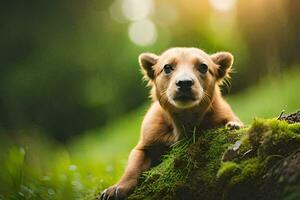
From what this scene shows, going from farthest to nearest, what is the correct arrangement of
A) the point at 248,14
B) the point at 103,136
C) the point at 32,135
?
the point at 103,136, the point at 248,14, the point at 32,135

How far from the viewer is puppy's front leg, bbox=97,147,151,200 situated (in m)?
5.89

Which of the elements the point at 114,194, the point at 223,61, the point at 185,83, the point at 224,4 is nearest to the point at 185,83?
the point at 185,83

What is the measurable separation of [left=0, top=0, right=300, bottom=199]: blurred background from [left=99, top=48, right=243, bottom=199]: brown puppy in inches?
185

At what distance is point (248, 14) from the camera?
13344 millimetres

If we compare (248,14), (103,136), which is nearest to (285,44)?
(248,14)

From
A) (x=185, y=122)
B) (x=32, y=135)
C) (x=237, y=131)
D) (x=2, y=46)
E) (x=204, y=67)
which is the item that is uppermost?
(x=2, y=46)

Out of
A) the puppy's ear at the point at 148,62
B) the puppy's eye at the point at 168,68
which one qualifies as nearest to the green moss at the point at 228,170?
the puppy's eye at the point at 168,68

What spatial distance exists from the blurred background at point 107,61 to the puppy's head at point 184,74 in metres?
4.39

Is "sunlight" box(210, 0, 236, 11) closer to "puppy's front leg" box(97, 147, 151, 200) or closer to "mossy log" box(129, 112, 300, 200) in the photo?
"puppy's front leg" box(97, 147, 151, 200)

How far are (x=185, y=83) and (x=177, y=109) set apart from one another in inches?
12.5

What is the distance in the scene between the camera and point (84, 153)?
42.5 feet

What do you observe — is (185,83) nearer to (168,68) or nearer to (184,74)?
(184,74)

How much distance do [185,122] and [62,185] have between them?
1995 millimetres

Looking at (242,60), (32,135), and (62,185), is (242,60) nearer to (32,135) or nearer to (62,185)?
(32,135)
